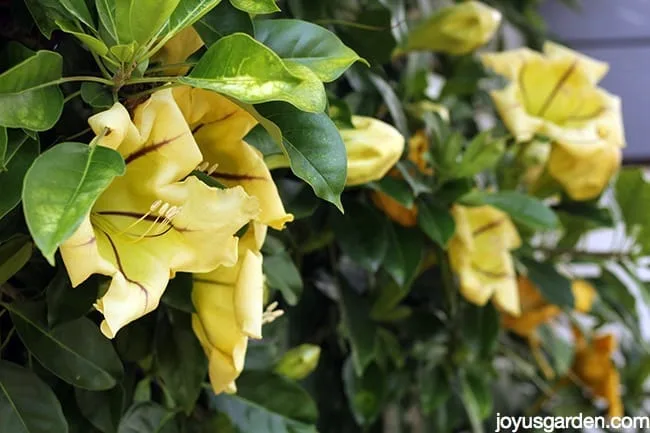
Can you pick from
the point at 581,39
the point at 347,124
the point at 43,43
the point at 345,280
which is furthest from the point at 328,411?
the point at 581,39

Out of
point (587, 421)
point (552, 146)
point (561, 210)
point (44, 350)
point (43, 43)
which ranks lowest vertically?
point (587, 421)

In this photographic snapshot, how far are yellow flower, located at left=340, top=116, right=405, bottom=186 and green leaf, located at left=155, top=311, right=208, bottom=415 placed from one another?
0.16 m

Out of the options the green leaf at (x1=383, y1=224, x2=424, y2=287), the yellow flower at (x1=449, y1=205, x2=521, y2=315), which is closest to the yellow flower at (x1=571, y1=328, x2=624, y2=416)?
the yellow flower at (x1=449, y1=205, x2=521, y2=315)

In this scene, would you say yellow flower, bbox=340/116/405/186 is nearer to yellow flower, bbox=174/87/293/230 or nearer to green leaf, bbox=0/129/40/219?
yellow flower, bbox=174/87/293/230

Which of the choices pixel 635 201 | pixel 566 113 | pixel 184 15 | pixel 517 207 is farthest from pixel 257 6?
pixel 635 201

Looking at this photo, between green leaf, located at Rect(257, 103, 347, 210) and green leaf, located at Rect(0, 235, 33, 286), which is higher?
green leaf, located at Rect(257, 103, 347, 210)

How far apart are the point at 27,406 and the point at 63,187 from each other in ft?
Answer: 0.61

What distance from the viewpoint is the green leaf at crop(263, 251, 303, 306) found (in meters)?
0.59

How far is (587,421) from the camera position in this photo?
3.27 ft

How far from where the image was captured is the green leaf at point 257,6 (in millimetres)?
396

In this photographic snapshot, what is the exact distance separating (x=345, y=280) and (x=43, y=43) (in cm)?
40

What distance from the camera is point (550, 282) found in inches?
34.5

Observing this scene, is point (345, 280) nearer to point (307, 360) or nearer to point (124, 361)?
point (307, 360)

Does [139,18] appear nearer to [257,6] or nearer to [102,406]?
[257,6]
